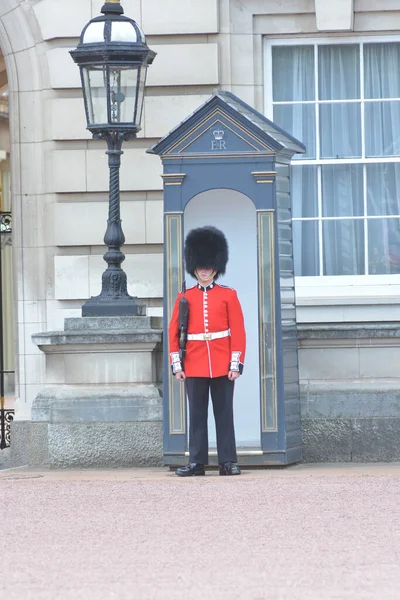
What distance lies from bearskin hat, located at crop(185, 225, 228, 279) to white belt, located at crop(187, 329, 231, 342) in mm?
361

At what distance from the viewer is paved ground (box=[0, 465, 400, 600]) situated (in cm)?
587

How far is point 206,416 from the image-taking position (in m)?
9.53

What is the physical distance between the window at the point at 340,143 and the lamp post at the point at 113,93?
1.41m

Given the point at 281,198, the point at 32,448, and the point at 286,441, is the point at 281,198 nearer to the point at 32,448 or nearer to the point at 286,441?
the point at 286,441

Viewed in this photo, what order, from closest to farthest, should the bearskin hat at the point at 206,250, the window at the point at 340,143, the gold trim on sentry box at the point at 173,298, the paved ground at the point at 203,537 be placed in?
the paved ground at the point at 203,537
the bearskin hat at the point at 206,250
the gold trim on sentry box at the point at 173,298
the window at the point at 340,143

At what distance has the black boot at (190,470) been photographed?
371 inches

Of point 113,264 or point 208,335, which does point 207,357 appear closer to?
point 208,335

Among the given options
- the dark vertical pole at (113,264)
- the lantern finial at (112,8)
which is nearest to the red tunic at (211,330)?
the dark vertical pole at (113,264)

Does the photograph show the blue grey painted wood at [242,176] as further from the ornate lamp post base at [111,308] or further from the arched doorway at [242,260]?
the ornate lamp post base at [111,308]

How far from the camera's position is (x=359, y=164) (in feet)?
36.7

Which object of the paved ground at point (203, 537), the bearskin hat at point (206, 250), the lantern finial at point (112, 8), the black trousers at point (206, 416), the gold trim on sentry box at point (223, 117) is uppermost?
the lantern finial at point (112, 8)

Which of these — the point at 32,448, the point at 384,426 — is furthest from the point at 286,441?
the point at 32,448

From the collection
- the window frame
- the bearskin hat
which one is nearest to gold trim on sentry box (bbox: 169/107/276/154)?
the bearskin hat

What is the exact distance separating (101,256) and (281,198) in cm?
180
